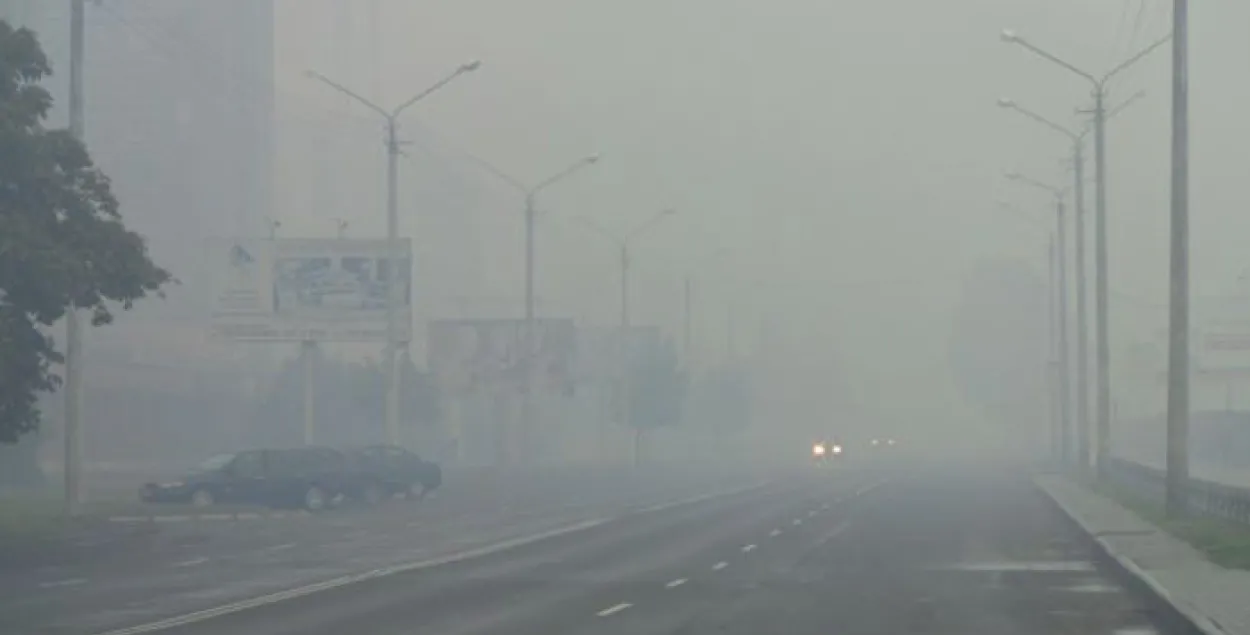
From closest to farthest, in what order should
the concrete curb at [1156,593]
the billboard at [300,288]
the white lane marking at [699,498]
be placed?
the concrete curb at [1156,593] → the white lane marking at [699,498] → the billboard at [300,288]

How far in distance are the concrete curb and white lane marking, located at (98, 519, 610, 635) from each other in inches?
382

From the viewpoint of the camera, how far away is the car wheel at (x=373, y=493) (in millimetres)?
59312

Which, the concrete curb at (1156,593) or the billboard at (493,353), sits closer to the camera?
the concrete curb at (1156,593)

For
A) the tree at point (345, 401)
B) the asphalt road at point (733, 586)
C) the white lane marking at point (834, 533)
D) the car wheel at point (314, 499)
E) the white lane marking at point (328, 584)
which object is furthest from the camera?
the tree at point (345, 401)

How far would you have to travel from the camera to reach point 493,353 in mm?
98000

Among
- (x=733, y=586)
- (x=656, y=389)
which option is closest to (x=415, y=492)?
(x=733, y=586)

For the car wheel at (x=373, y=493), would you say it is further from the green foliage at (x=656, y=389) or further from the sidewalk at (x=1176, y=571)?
the green foliage at (x=656, y=389)

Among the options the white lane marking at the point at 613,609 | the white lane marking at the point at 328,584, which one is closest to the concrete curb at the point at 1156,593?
the white lane marking at the point at 613,609

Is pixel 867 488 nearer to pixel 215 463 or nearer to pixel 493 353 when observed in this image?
pixel 493 353

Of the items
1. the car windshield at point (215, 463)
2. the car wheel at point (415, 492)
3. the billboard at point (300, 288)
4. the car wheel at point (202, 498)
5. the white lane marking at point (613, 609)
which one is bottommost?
the car wheel at point (415, 492)

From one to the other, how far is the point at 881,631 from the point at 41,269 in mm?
21608

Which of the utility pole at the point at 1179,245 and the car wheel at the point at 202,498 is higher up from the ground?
the utility pole at the point at 1179,245

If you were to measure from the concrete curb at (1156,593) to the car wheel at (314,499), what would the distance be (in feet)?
73.7

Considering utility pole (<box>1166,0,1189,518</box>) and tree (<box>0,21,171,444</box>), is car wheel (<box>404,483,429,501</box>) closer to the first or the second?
tree (<box>0,21,171,444</box>)
